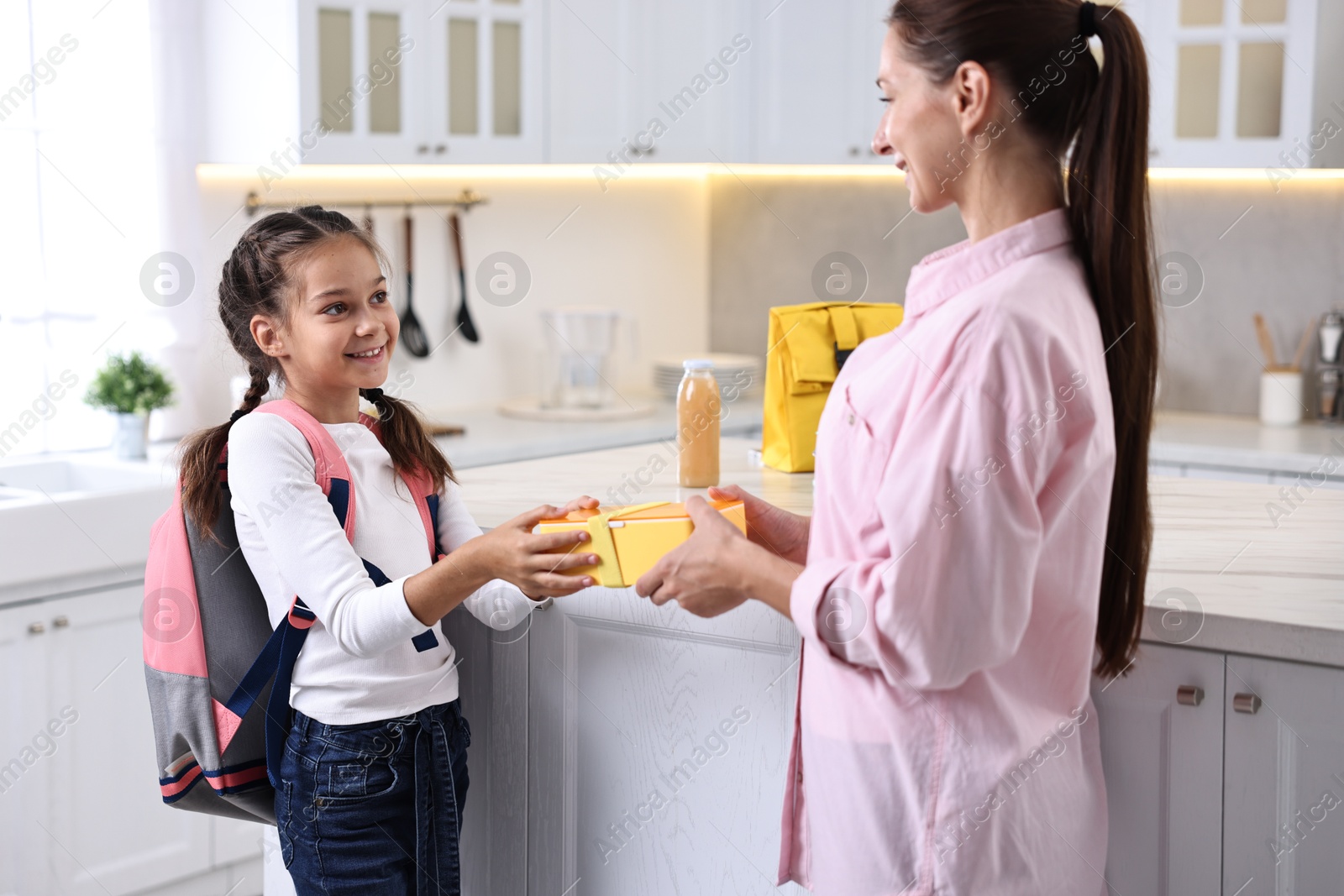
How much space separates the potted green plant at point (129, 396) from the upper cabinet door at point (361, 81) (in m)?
0.53

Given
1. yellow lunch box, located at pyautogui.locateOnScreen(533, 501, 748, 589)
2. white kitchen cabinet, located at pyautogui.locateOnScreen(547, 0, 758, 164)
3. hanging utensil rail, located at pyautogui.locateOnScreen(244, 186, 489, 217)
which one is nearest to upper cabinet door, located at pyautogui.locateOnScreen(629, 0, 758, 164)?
white kitchen cabinet, located at pyautogui.locateOnScreen(547, 0, 758, 164)

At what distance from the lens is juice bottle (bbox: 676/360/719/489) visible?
1.82 meters

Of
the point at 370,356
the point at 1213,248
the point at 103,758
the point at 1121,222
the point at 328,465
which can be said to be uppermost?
the point at 1213,248

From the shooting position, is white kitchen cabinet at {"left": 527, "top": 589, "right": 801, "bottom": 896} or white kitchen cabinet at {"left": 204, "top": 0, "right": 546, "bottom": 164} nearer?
white kitchen cabinet at {"left": 527, "top": 589, "right": 801, "bottom": 896}

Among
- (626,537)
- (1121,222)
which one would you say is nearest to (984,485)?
(1121,222)

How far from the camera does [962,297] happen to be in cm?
99

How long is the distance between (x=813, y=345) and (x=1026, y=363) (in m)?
1.00

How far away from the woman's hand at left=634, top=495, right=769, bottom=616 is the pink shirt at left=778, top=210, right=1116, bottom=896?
74 mm

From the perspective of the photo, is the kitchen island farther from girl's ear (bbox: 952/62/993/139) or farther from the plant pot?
the plant pot

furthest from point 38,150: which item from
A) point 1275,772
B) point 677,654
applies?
point 1275,772

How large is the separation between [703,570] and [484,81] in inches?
86.6

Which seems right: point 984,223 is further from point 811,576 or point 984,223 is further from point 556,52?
point 556,52

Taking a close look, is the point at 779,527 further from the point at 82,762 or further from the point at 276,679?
the point at 82,762

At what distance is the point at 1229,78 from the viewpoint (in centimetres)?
300
